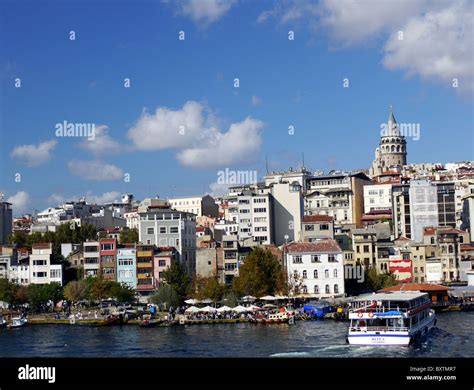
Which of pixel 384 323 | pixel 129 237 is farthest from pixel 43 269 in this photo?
pixel 384 323

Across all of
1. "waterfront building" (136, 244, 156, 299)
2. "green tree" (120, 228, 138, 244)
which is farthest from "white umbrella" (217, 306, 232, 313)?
"green tree" (120, 228, 138, 244)

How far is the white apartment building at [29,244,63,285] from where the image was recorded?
26.5m

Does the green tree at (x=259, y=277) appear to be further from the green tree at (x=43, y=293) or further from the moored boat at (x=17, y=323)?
the moored boat at (x=17, y=323)

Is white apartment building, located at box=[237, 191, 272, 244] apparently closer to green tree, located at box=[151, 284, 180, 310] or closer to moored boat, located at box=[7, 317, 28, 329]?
green tree, located at box=[151, 284, 180, 310]

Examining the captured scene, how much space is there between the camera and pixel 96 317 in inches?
850

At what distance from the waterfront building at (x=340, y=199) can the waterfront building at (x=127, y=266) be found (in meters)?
13.1

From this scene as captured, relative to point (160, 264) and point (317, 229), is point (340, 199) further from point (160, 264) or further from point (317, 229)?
point (160, 264)

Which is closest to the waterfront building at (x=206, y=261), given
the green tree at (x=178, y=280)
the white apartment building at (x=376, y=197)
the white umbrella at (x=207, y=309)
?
the green tree at (x=178, y=280)

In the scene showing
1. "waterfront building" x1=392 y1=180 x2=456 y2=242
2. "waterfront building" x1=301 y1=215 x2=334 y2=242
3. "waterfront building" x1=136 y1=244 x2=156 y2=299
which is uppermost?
"waterfront building" x1=392 y1=180 x2=456 y2=242

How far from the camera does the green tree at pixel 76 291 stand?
80.3ft

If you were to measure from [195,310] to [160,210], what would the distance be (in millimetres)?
7936

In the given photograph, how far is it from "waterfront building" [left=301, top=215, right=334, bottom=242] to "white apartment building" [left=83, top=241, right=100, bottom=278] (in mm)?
7077

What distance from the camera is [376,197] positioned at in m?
39.0
